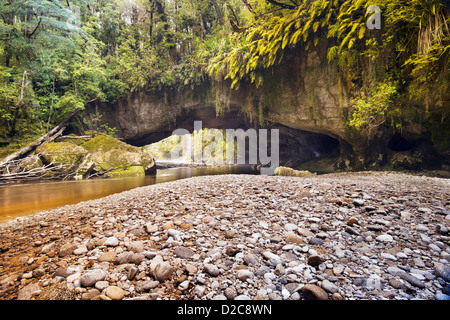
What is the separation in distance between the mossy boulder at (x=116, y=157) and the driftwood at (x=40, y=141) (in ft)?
5.55

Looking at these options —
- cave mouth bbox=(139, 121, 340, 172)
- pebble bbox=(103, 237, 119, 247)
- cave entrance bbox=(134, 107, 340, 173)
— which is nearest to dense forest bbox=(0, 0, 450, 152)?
cave entrance bbox=(134, 107, 340, 173)

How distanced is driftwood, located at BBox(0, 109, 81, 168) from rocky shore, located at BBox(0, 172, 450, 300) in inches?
348

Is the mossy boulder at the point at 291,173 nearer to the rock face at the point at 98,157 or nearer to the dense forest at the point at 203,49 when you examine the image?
the dense forest at the point at 203,49

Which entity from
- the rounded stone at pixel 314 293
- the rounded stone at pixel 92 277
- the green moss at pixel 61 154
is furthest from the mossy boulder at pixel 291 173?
the green moss at pixel 61 154

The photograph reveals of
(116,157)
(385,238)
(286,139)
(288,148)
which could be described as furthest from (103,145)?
(288,148)

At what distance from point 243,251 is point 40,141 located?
13828mm

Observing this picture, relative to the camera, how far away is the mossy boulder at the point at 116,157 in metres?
11.2

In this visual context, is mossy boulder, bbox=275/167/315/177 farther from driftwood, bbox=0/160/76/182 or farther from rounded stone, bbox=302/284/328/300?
driftwood, bbox=0/160/76/182

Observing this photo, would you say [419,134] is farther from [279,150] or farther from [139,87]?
[139,87]

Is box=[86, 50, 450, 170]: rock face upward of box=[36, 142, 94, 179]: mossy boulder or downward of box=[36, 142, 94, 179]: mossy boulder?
upward

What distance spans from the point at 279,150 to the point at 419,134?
1169 cm

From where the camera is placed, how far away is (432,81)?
5.45 m

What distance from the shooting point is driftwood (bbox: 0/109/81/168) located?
8.94 m

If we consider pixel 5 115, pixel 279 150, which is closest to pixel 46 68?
pixel 5 115
